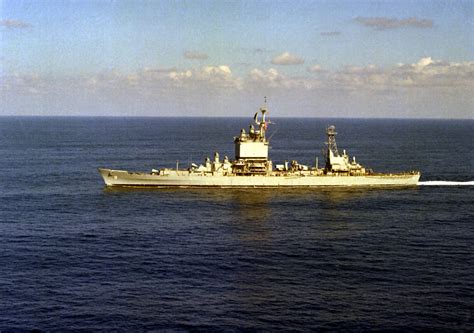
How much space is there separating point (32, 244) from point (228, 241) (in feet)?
70.9

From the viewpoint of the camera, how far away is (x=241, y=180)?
105875 mm

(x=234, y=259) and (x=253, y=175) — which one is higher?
(x=253, y=175)

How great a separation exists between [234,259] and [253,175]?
46.5 m

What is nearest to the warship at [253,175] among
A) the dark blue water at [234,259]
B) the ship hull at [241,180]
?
the ship hull at [241,180]

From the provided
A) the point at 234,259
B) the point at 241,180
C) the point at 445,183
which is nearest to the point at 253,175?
the point at 241,180

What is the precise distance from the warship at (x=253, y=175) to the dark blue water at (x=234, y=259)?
9.26 ft

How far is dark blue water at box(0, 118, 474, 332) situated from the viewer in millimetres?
46188

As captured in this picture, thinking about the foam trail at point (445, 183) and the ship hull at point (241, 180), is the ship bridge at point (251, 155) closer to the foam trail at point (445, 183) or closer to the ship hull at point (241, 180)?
the ship hull at point (241, 180)

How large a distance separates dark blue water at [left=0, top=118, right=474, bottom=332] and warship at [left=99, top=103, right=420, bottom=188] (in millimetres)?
2823

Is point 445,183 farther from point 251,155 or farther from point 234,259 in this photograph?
point 234,259

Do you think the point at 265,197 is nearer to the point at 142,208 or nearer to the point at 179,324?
the point at 142,208

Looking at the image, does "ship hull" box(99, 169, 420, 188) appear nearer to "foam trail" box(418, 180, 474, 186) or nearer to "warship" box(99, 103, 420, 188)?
"warship" box(99, 103, 420, 188)

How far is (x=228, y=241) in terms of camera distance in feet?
224

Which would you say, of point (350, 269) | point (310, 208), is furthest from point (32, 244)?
point (310, 208)
